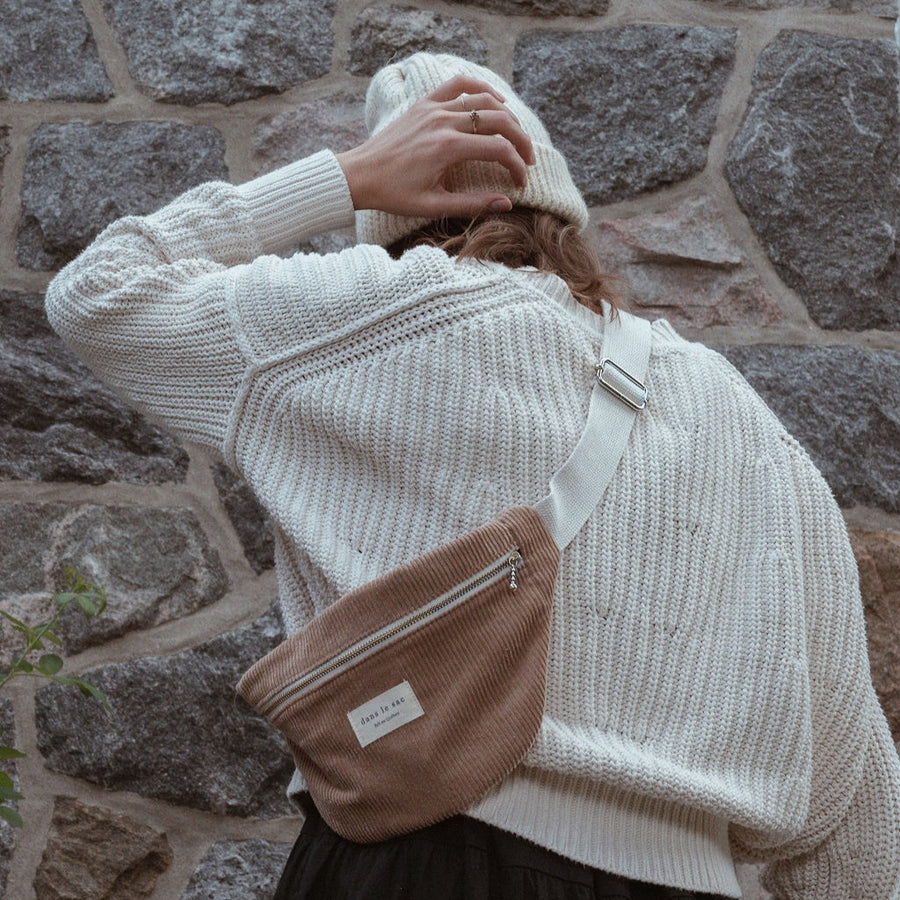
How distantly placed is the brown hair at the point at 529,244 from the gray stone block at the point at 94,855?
975mm

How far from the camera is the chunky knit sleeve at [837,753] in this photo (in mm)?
1066

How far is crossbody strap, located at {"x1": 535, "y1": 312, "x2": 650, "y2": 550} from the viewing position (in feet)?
3.07

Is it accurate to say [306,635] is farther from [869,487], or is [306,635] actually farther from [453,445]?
[869,487]

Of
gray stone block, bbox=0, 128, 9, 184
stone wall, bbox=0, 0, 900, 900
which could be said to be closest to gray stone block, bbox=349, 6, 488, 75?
stone wall, bbox=0, 0, 900, 900

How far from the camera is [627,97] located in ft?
6.23

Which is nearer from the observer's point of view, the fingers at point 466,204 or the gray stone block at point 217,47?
the fingers at point 466,204

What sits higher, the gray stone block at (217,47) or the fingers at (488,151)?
the fingers at (488,151)

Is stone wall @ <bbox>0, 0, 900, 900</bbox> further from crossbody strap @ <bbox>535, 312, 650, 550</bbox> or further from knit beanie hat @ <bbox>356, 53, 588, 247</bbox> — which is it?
crossbody strap @ <bbox>535, 312, 650, 550</bbox>

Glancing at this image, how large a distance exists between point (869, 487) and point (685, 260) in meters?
0.46

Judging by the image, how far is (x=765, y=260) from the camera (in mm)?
1872

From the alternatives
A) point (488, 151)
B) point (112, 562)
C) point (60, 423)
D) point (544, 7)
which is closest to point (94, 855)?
point (112, 562)

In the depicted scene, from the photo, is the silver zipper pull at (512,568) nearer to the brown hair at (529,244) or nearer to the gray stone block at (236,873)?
the brown hair at (529,244)

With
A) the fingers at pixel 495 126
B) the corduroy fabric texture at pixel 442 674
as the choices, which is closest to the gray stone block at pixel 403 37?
the fingers at pixel 495 126

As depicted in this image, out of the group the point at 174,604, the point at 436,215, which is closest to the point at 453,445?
the point at 436,215
